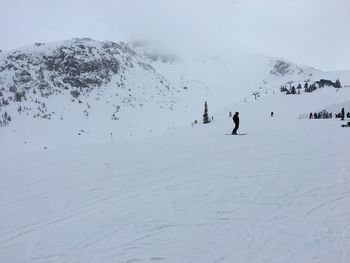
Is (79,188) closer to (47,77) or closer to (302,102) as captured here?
(47,77)

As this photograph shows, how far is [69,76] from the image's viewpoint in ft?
173

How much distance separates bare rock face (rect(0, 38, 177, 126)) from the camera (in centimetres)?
4422

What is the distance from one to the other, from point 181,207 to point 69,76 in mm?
47435

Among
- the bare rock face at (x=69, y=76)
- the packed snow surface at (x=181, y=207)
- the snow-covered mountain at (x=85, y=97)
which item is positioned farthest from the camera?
the bare rock face at (x=69, y=76)

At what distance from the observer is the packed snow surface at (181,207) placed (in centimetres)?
618

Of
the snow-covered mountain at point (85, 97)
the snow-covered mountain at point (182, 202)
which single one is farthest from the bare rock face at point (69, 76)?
the snow-covered mountain at point (182, 202)

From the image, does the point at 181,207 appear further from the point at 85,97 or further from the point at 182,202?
the point at 85,97

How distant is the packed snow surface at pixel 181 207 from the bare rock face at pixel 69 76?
2915cm

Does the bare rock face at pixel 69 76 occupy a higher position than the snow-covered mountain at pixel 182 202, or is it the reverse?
the bare rock face at pixel 69 76

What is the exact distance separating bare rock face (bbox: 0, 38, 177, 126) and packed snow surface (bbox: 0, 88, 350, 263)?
29.2 metres

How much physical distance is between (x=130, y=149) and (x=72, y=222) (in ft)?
34.7

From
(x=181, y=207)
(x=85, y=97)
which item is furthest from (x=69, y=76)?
(x=181, y=207)

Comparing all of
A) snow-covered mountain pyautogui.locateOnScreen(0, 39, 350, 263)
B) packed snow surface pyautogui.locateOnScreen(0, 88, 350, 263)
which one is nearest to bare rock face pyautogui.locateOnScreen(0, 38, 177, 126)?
snow-covered mountain pyautogui.locateOnScreen(0, 39, 350, 263)

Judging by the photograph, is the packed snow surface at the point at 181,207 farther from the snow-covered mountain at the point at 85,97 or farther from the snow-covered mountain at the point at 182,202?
the snow-covered mountain at the point at 85,97
